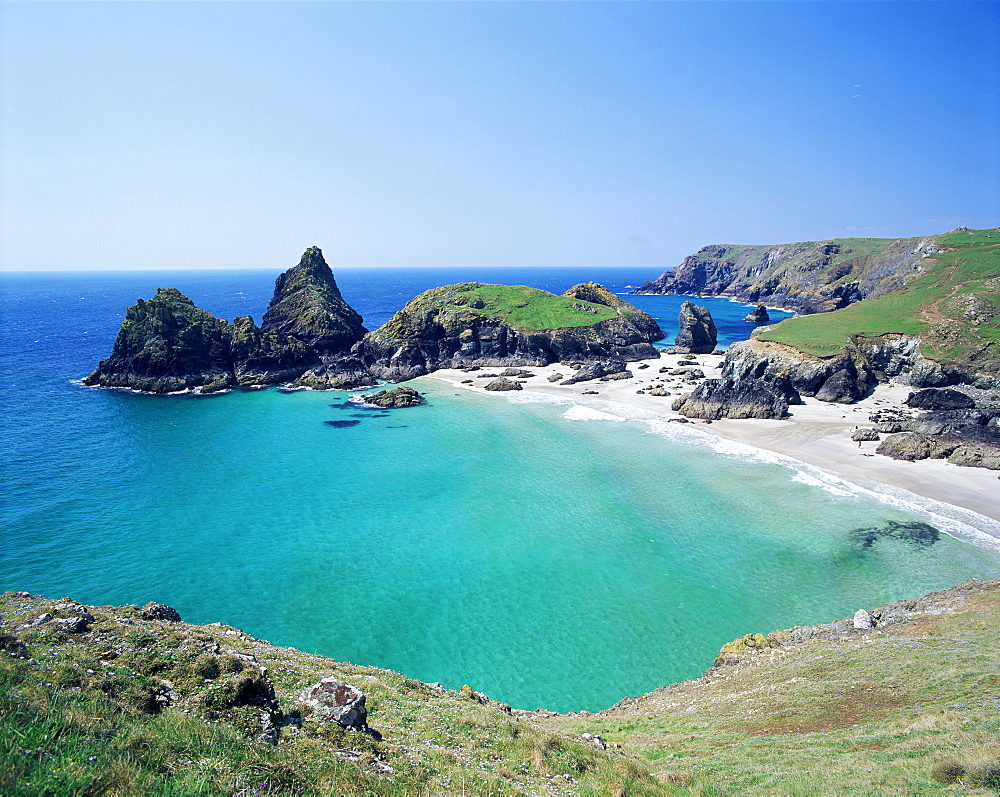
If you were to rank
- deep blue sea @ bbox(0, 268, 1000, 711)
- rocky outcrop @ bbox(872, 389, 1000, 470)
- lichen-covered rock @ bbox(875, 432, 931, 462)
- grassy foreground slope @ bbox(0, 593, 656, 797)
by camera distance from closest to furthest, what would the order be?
grassy foreground slope @ bbox(0, 593, 656, 797), deep blue sea @ bbox(0, 268, 1000, 711), rocky outcrop @ bbox(872, 389, 1000, 470), lichen-covered rock @ bbox(875, 432, 931, 462)

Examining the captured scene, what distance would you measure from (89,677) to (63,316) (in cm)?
20291

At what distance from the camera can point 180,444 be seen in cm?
5447

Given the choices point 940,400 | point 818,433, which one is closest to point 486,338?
point 818,433

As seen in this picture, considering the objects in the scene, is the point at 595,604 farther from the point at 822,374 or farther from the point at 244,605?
the point at 822,374

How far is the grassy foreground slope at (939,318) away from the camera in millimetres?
68000

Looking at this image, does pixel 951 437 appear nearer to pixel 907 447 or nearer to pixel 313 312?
pixel 907 447

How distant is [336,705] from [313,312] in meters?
97.6

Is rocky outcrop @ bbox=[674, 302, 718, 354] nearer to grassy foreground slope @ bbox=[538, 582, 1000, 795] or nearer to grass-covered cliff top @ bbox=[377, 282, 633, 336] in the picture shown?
grass-covered cliff top @ bbox=[377, 282, 633, 336]

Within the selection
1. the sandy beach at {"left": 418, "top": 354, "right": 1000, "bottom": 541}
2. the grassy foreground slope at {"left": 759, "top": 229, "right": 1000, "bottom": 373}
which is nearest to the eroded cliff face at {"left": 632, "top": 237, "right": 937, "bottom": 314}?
the grassy foreground slope at {"left": 759, "top": 229, "right": 1000, "bottom": 373}

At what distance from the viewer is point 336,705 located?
1142cm

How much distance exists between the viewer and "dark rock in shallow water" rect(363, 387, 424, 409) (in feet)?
233

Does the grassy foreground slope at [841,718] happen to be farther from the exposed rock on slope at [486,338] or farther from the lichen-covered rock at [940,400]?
the exposed rock on slope at [486,338]

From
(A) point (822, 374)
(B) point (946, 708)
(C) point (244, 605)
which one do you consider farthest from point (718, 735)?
(A) point (822, 374)

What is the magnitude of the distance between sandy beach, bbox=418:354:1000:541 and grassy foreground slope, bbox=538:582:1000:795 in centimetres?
1879
